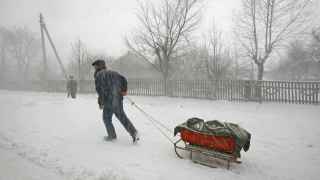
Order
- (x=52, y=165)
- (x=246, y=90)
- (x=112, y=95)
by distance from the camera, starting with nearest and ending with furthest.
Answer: (x=52, y=165) < (x=112, y=95) < (x=246, y=90)

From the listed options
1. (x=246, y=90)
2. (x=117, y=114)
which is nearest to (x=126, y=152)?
(x=117, y=114)

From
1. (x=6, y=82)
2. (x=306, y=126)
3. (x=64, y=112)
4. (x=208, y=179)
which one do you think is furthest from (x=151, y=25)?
(x=6, y=82)

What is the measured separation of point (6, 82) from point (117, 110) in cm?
3236

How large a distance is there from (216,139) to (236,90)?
10209 millimetres

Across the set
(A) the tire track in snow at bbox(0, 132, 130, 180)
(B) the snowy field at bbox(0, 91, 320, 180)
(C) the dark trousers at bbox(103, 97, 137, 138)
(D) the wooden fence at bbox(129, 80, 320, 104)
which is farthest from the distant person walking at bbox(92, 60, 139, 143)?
(D) the wooden fence at bbox(129, 80, 320, 104)

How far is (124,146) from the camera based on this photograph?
543cm

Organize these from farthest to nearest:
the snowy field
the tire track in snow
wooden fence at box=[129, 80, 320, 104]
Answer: wooden fence at box=[129, 80, 320, 104], the snowy field, the tire track in snow

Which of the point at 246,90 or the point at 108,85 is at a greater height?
the point at 108,85

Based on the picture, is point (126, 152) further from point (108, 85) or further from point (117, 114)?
point (108, 85)

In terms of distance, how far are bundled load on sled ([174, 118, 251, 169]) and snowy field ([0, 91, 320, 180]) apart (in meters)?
0.26

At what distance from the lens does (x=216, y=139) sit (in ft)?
14.8

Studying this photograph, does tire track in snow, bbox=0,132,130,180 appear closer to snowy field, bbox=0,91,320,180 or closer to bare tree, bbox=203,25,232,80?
snowy field, bbox=0,91,320,180

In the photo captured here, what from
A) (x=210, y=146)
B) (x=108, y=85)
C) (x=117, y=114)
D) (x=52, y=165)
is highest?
(x=108, y=85)

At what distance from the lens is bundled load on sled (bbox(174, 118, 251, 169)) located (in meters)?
4.40
